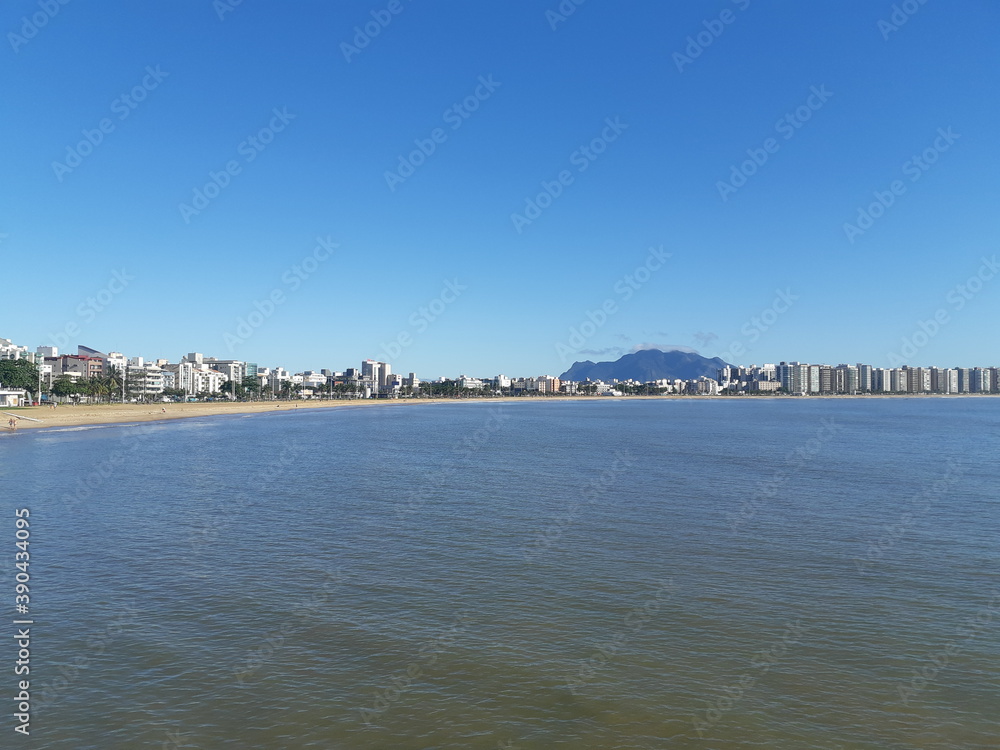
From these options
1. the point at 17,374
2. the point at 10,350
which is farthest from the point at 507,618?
the point at 10,350

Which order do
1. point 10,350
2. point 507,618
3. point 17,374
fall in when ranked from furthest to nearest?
1. point 10,350
2. point 17,374
3. point 507,618

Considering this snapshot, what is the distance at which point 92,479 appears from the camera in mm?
32719

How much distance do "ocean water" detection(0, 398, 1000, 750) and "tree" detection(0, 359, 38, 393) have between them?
118987 millimetres

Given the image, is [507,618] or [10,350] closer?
[507,618]

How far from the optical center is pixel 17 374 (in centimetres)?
12456

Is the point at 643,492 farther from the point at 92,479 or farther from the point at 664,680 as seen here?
the point at 92,479

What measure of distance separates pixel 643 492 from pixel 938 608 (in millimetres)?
15768

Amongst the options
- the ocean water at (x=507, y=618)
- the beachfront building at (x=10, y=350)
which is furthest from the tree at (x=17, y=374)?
the ocean water at (x=507, y=618)

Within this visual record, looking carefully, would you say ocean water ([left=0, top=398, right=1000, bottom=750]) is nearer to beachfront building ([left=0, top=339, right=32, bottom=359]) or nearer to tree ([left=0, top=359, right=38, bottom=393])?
tree ([left=0, top=359, right=38, bottom=393])

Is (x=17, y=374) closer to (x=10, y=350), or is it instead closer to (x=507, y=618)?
(x=10, y=350)

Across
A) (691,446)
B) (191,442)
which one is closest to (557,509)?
(691,446)

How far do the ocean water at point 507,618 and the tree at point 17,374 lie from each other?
390 ft

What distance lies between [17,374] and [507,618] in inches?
5744

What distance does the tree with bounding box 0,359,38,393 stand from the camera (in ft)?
408
